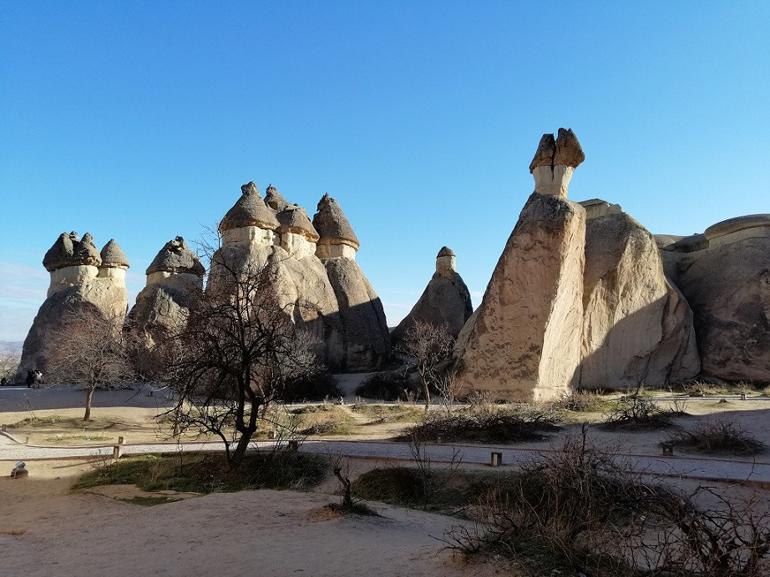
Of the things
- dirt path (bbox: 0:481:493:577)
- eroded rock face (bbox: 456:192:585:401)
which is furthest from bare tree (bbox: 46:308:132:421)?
eroded rock face (bbox: 456:192:585:401)

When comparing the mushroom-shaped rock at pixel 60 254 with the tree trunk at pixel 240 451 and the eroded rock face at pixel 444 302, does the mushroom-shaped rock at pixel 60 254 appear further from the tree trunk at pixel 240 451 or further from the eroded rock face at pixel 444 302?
the tree trunk at pixel 240 451

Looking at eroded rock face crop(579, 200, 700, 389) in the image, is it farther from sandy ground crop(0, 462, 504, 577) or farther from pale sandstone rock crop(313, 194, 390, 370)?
sandy ground crop(0, 462, 504, 577)

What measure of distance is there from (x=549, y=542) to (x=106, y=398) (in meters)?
16.6

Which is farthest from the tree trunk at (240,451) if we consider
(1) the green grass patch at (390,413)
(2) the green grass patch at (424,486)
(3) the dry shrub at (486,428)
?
(1) the green grass patch at (390,413)

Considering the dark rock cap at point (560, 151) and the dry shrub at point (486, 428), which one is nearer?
the dry shrub at point (486, 428)

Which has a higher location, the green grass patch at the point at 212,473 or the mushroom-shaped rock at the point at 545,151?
the mushroom-shaped rock at the point at 545,151

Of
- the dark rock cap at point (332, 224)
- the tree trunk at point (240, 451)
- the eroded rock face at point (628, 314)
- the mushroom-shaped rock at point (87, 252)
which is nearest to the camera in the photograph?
the tree trunk at point (240, 451)

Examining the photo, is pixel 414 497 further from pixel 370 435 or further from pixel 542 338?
pixel 542 338

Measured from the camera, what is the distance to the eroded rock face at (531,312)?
46.9ft

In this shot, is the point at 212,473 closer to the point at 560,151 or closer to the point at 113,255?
the point at 560,151

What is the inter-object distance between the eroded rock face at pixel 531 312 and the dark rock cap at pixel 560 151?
946 millimetres

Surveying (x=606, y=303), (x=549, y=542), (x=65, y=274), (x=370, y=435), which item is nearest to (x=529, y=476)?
(x=549, y=542)

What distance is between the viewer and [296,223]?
2228 cm

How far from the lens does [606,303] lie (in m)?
16.6
